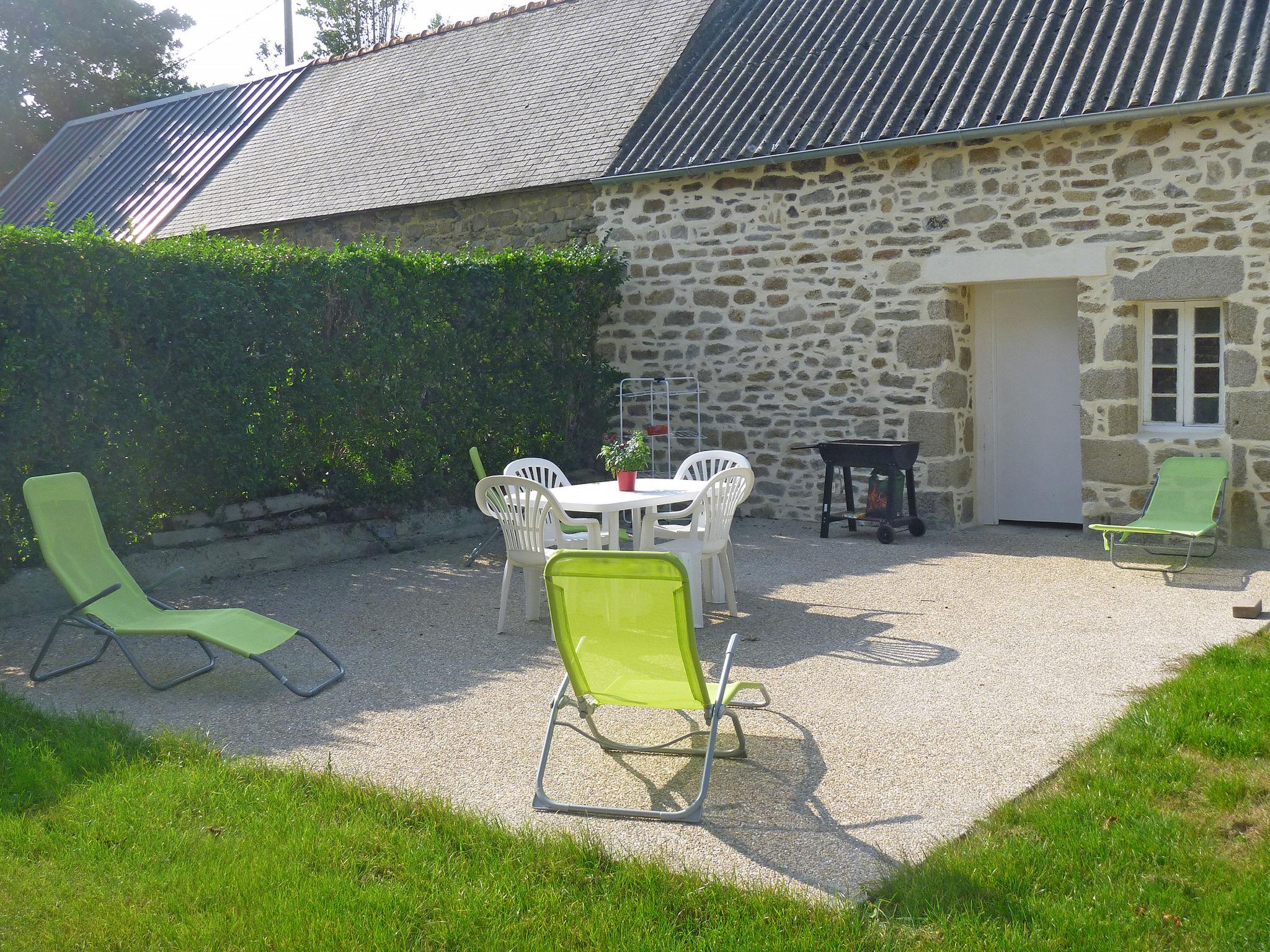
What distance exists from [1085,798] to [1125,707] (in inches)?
51.6

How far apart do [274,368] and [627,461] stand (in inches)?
112

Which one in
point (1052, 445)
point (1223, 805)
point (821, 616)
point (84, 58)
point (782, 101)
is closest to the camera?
point (1223, 805)

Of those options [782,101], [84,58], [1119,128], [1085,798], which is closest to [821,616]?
[1085,798]

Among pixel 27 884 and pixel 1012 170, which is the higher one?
pixel 1012 170

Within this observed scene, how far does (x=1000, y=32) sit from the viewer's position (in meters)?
10.6

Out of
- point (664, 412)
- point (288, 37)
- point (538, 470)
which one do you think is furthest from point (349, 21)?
point (538, 470)

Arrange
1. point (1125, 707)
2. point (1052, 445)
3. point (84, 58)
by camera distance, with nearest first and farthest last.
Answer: point (1125, 707) → point (1052, 445) → point (84, 58)

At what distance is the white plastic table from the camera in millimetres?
6742

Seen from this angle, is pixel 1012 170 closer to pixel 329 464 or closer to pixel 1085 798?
pixel 329 464

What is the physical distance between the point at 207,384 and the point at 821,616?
14.3 feet

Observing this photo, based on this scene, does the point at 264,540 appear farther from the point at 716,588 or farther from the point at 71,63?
the point at 71,63

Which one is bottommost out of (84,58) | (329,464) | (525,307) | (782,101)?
(329,464)

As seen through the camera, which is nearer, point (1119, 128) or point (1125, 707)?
point (1125, 707)

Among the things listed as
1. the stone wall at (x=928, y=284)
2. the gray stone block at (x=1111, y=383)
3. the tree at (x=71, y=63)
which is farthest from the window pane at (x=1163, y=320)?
the tree at (x=71, y=63)
